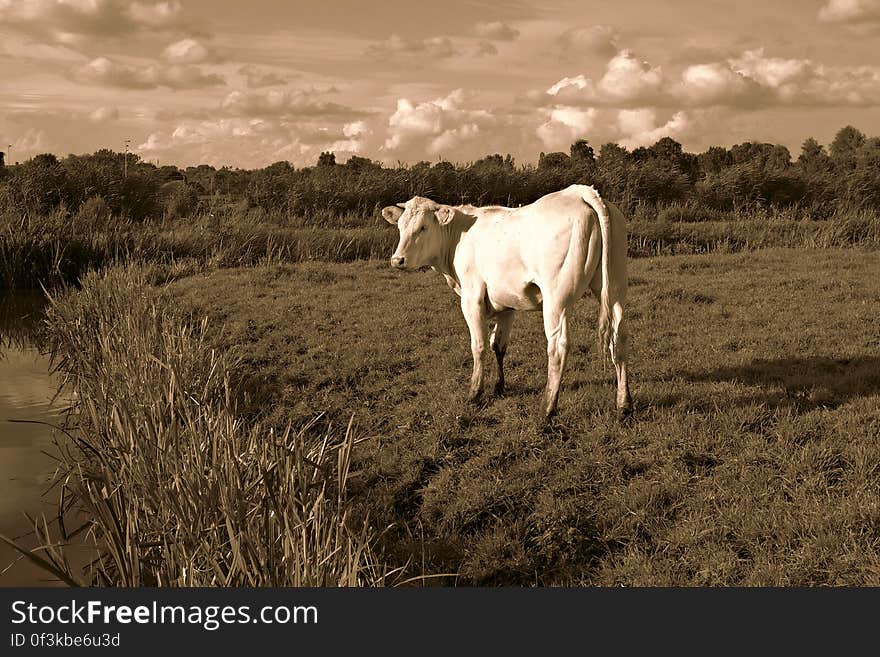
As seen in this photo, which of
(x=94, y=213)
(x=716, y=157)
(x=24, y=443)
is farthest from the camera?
(x=716, y=157)

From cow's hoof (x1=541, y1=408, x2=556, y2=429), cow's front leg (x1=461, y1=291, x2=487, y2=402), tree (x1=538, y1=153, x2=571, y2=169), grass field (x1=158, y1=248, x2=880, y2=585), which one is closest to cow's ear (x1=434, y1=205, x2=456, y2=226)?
cow's front leg (x1=461, y1=291, x2=487, y2=402)

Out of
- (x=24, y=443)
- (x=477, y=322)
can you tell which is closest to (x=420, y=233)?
(x=477, y=322)

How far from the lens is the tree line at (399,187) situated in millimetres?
25344

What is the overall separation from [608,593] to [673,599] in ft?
1.25

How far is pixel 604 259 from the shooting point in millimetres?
6805

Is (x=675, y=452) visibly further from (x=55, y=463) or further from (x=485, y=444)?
(x=55, y=463)

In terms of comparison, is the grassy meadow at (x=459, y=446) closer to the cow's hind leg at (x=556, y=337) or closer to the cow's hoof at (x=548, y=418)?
the cow's hoof at (x=548, y=418)

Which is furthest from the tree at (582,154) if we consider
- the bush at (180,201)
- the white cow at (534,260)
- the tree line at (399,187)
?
the white cow at (534,260)

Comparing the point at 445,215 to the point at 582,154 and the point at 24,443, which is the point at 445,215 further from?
the point at 582,154

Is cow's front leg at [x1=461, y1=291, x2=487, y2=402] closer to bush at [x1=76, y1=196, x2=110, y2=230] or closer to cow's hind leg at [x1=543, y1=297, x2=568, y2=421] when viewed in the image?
cow's hind leg at [x1=543, y1=297, x2=568, y2=421]

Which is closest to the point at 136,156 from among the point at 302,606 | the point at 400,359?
the point at 400,359

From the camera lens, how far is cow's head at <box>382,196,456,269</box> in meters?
7.92

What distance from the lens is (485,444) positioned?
715 centimetres

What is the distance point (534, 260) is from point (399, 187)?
20.7m
